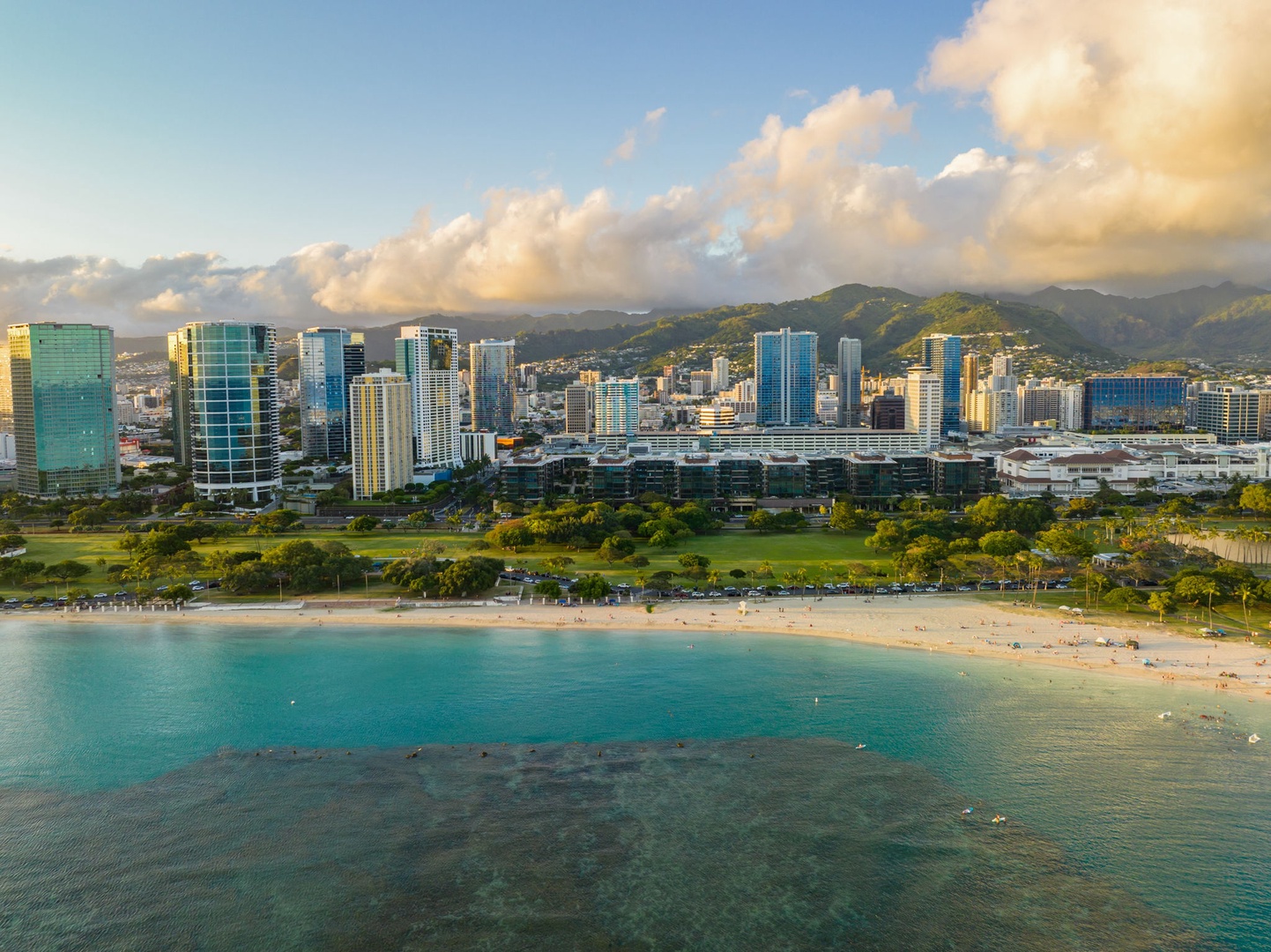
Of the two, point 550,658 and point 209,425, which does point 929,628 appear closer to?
point 550,658

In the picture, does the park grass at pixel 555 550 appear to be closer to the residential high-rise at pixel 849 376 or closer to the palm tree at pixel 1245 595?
the palm tree at pixel 1245 595

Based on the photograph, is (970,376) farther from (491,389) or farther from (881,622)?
(881,622)

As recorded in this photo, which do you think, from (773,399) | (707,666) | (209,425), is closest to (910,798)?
(707,666)

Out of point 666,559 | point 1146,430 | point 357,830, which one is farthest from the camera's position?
point 1146,430

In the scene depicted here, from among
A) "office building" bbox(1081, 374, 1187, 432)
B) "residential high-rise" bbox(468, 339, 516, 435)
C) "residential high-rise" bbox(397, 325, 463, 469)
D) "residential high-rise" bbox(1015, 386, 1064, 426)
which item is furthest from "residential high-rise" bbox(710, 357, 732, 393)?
"residential high-rise" bbox(397, 325, 463, 469)

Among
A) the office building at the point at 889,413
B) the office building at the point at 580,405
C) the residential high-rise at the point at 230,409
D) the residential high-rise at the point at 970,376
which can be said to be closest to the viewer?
the residential high-rise at the point at 230,409

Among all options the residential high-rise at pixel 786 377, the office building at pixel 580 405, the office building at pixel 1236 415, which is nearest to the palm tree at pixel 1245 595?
the office building at pixel 1236 415

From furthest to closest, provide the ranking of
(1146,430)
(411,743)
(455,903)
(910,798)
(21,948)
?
(1146,430) < (411,743) < (910,798) < (455,903) < (21,948)
